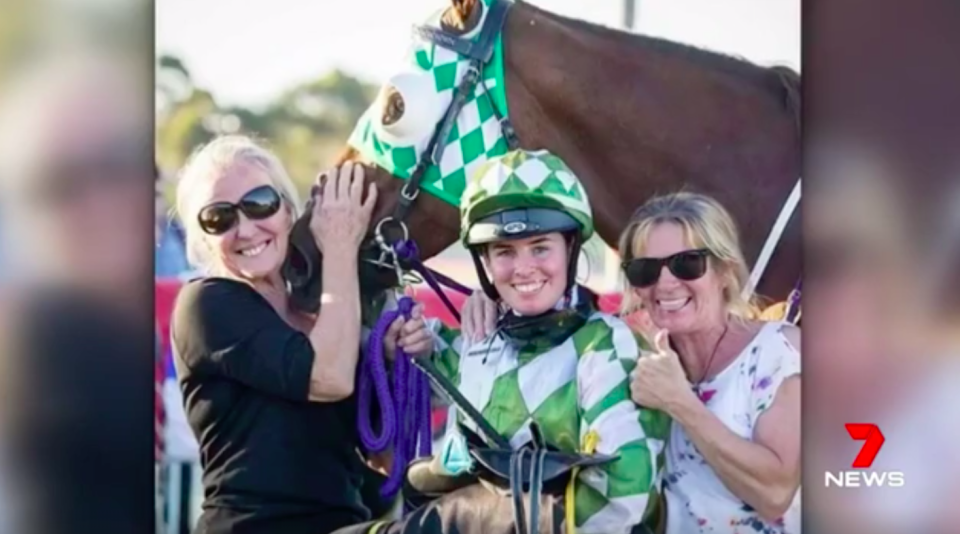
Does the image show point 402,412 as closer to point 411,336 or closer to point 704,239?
point 411,336

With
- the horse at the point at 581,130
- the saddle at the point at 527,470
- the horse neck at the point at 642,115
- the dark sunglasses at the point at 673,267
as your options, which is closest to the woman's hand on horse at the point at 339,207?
the horse at the point at 581,130

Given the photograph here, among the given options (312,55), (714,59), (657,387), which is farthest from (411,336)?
(714,59)

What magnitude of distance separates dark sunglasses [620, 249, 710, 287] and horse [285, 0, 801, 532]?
9 centimetres

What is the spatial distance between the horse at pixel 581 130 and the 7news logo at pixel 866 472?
14.3 inches

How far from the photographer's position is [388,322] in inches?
127

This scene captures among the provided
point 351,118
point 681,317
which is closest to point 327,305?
point 351,118

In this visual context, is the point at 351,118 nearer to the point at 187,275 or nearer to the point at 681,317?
the point at 187,275

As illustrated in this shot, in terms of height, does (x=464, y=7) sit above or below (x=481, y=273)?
above

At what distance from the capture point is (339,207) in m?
3.23

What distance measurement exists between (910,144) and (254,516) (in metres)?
1.67

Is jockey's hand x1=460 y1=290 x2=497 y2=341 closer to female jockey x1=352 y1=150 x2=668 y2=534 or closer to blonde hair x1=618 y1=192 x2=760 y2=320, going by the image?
female jockey x1=352 y1=150 x2=668 y2=534

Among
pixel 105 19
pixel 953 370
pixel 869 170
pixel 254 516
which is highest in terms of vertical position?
pixel 105 19

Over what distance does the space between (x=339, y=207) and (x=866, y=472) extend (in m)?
1.32

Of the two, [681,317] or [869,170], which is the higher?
[869,170]
